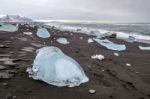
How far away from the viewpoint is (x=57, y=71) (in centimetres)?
671

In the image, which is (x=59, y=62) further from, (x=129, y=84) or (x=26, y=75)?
(x=129, y=84)

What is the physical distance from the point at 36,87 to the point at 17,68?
1894 mm

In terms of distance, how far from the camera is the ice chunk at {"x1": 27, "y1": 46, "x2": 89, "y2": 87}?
657 centimetres

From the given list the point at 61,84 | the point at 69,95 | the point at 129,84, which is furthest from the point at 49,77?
the point at 129,84

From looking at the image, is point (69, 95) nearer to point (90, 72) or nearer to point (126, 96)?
point (126, 96)

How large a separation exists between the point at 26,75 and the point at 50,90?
1.37 m

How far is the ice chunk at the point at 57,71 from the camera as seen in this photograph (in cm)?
657

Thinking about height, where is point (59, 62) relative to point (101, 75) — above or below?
above

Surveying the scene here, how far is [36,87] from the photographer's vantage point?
253 inches

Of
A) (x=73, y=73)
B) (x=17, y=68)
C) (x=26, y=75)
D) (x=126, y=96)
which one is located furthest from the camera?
(x=17, y=68)

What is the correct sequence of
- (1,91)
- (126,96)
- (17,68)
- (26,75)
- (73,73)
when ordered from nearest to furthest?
(1,91) < (126,96) < (73,73) < (26,75) < (17,68)

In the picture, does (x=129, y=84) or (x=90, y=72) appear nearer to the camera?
(x=129, y=84)

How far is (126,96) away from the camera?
633 centimetres

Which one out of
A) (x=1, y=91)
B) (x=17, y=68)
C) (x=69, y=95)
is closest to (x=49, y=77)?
(x=69, y=95)
